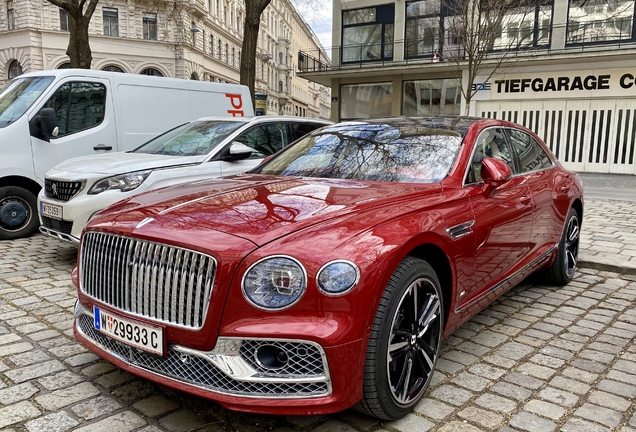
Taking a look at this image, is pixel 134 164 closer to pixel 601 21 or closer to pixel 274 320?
pixel 274 320

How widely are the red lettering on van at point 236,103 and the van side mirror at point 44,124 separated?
3.18m

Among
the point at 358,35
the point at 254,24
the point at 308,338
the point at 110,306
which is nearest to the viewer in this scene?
the point at 308,338

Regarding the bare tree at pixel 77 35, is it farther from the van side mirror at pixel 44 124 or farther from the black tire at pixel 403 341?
the black tire at pixel 403 341

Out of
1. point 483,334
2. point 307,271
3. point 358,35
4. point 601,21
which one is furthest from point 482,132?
point 358,35

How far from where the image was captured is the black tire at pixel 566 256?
5023 millimetres

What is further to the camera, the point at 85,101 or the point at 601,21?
the point at 601,21

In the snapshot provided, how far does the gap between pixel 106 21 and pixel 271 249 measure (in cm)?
4392

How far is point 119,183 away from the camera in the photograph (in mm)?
5566

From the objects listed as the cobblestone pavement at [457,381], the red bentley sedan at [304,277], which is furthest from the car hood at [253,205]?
the cobblestone pavement at [457,381]

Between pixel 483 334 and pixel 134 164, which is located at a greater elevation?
pixel 134 164

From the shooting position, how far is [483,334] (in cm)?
392

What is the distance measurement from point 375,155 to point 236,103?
6475 millimetres

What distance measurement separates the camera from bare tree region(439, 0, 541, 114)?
1619cm

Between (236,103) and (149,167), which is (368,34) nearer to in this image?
(236,103)
